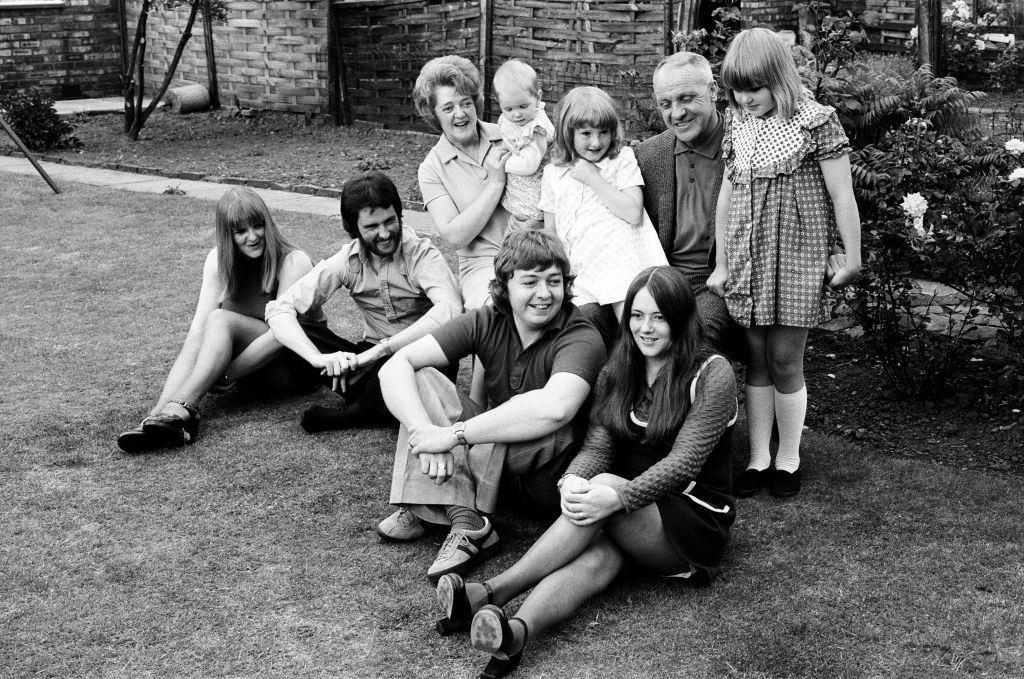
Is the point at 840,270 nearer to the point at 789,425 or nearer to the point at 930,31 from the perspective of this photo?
the point at 789,425

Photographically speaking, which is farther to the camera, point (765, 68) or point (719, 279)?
point (719, 279)

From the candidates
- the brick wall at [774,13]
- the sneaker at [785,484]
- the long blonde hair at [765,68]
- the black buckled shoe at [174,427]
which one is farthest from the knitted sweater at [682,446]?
the brick wall at [774,13]

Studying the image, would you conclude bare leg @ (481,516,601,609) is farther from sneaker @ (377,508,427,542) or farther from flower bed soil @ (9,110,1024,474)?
flower bed soil @ (9,110,1024,474)

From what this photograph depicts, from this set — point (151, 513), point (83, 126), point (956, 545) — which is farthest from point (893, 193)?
point (83, 126)

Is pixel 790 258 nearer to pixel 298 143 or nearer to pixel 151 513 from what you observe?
pixel 151 513

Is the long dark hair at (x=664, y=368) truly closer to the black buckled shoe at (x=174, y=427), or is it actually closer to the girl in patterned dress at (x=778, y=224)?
the girl in patterned dress at (x=778, y=224)

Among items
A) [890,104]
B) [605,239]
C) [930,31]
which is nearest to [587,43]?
[930,31]

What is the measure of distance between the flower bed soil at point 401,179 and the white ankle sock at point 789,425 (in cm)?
62

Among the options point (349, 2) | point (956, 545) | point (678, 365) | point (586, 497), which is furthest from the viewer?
point (349, 2)

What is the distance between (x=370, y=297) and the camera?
4973mm

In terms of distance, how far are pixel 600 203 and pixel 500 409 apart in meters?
1.01

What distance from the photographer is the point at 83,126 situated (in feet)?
51.3

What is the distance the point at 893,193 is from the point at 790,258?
105cm

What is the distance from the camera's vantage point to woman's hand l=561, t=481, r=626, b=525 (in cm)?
327
